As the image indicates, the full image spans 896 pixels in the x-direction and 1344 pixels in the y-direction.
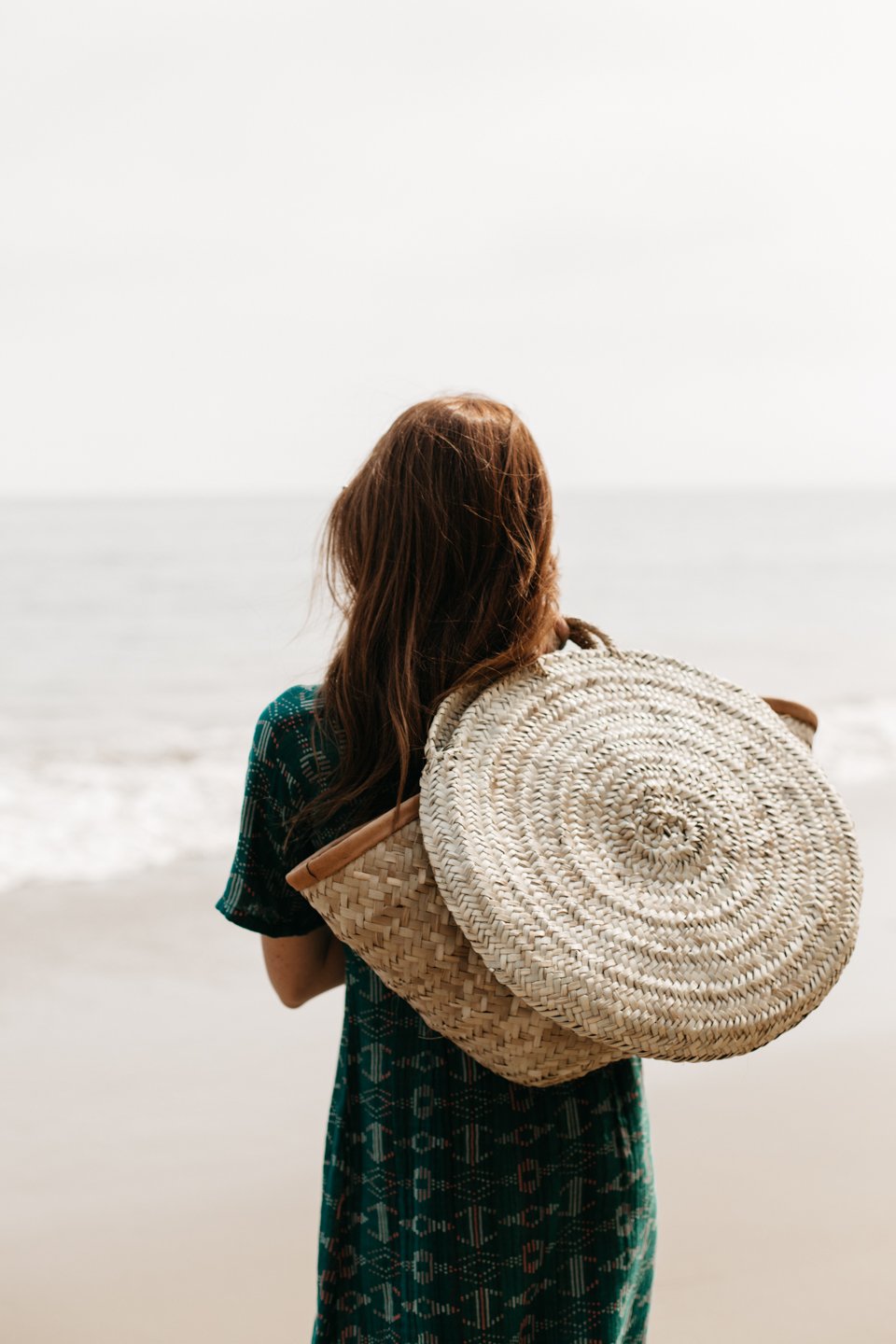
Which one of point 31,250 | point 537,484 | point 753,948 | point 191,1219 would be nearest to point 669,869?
point 753,948

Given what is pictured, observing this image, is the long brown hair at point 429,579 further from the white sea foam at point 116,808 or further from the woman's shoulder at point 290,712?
the white sea foam at point 116,808

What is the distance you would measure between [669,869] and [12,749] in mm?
7391

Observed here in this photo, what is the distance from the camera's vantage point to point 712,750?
3.83ft

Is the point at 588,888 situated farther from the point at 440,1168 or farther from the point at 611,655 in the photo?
the point at 440,1168

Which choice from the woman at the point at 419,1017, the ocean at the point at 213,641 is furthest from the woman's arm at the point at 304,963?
the ocean at the point at 213,641

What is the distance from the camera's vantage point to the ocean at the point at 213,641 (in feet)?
19.9

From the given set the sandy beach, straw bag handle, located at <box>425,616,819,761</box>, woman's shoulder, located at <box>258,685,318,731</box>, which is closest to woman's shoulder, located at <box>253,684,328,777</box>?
woman's shoulder, located at <box>258,685,318,731</box>

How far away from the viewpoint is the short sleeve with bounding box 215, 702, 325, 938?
1186 mm

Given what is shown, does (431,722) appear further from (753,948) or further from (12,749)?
(12,749)

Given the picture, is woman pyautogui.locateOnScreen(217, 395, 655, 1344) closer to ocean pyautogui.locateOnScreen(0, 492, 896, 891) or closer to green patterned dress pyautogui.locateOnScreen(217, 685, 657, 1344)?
green patterned dress pyautogui.locateOnScreen(217, 685, 657, 1344)

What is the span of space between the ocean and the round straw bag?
0.92ft

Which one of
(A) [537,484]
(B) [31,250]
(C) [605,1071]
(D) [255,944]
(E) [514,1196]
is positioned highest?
(B) [31,250]

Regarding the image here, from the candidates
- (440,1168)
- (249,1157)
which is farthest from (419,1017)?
(249,1157)

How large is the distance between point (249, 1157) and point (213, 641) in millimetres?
9991
